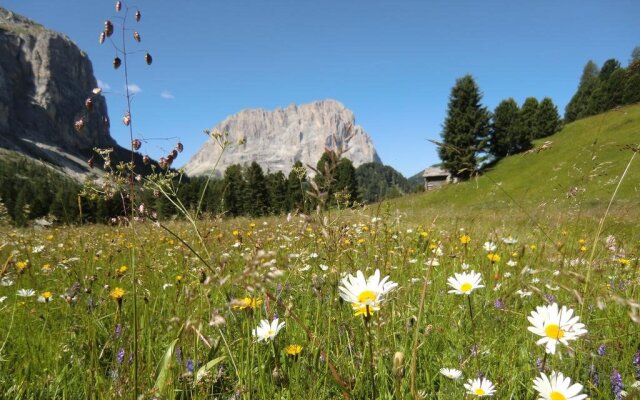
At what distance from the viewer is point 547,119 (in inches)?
1998

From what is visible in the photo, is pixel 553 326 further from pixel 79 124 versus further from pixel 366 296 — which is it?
pixel 79 124

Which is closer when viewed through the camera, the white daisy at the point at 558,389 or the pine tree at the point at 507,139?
the white daisy at the point at 558,389

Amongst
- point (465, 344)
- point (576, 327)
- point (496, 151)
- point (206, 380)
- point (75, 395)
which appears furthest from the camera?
point (496, 151)

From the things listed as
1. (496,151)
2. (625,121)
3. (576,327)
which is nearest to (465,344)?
(576,327)

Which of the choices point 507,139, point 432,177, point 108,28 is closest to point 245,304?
point 108,28

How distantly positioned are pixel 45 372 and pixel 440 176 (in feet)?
170

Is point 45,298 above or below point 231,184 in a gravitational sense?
below

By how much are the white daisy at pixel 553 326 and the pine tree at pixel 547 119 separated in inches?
2208

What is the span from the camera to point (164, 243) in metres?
5.61

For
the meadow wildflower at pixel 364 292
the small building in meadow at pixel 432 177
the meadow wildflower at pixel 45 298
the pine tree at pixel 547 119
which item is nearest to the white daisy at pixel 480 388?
the meadow wildflower at pixel 364 292

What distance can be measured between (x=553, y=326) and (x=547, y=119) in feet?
192

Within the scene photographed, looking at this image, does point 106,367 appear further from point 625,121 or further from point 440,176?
point 440,176

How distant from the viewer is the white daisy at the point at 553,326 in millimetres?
1224

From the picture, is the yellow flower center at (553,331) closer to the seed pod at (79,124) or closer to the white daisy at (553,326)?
the white daisy at (553,326)
